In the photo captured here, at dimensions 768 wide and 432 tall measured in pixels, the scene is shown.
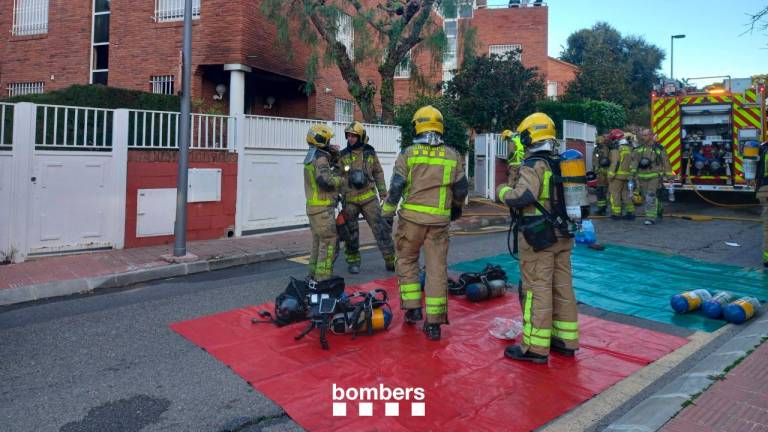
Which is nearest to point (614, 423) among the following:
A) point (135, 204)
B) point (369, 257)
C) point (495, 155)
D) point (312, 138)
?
point (312, 138)

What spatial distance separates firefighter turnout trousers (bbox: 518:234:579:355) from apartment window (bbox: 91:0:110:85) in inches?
599

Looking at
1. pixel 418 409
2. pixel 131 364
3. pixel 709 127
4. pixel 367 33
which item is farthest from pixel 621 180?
pixel 131 364

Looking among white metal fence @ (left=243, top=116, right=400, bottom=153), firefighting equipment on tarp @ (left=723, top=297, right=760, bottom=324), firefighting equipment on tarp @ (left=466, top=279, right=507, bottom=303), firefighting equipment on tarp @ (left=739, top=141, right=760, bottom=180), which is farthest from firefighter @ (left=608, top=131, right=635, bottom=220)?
firefighting equipment on tarp @ (left=466, top=279, right=507, bottom=303)

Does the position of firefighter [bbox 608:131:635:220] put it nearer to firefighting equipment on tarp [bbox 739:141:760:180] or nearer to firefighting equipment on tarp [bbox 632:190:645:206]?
firefighting equipment on tarp [bbox 632:190:645:206]

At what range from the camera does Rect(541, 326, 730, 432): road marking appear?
3.57 meters

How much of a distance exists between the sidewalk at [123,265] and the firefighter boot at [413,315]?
4050 mm

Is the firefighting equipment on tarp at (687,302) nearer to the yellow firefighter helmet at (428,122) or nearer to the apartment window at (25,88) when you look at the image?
the yellow firefighter helmet at (428,122)

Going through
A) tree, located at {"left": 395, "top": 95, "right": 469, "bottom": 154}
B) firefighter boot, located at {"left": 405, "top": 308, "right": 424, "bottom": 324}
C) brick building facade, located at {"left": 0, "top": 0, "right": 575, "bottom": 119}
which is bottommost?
firefighter boot, located at {"left": 405, "top": 308, "right": 424, "bottom": 324}

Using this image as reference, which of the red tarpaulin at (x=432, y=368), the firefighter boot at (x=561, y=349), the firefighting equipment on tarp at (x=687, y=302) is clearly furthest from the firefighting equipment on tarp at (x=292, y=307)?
the firefighting equipment on tarp at (x=687, y=302)

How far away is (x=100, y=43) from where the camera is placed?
16406 mm

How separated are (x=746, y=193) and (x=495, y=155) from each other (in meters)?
6.56

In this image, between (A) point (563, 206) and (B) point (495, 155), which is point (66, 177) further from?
(B) point (495, 155)

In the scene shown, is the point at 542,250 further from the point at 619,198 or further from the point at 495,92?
the point at 495,92

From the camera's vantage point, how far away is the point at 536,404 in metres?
3.79
